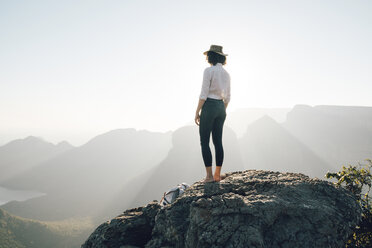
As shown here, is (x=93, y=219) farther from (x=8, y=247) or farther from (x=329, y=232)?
(x=329, y=232)

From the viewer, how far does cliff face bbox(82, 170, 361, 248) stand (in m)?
2.95

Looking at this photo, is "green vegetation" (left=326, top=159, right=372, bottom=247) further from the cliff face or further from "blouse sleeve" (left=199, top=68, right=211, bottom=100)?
"blouse sleeve" (left=199, top=68, right=211, bottom=100)

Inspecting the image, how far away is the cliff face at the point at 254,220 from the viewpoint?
9.68ft

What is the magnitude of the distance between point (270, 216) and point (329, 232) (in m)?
0.83

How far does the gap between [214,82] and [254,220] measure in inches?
120

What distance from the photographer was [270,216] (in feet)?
10.4

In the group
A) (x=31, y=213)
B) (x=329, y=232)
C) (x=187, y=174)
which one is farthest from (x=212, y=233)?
(x=31, y=213)

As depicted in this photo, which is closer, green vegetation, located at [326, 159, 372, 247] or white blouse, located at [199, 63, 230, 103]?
green vegetation, located at [326, 159, 372, 247]

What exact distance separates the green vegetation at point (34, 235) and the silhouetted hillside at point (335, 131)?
122 meters

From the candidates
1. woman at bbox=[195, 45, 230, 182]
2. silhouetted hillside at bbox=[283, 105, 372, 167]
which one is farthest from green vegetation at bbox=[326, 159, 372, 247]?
silhouetted hillside at bbox=[283, 105, 372, 167]

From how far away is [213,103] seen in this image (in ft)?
16.4

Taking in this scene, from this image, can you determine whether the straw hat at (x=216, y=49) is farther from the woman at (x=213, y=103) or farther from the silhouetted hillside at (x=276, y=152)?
the silhouetted hillside at (x=276, y=152)

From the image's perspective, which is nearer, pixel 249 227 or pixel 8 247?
pixel 249 227

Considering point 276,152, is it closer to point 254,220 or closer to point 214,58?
point 214,58
